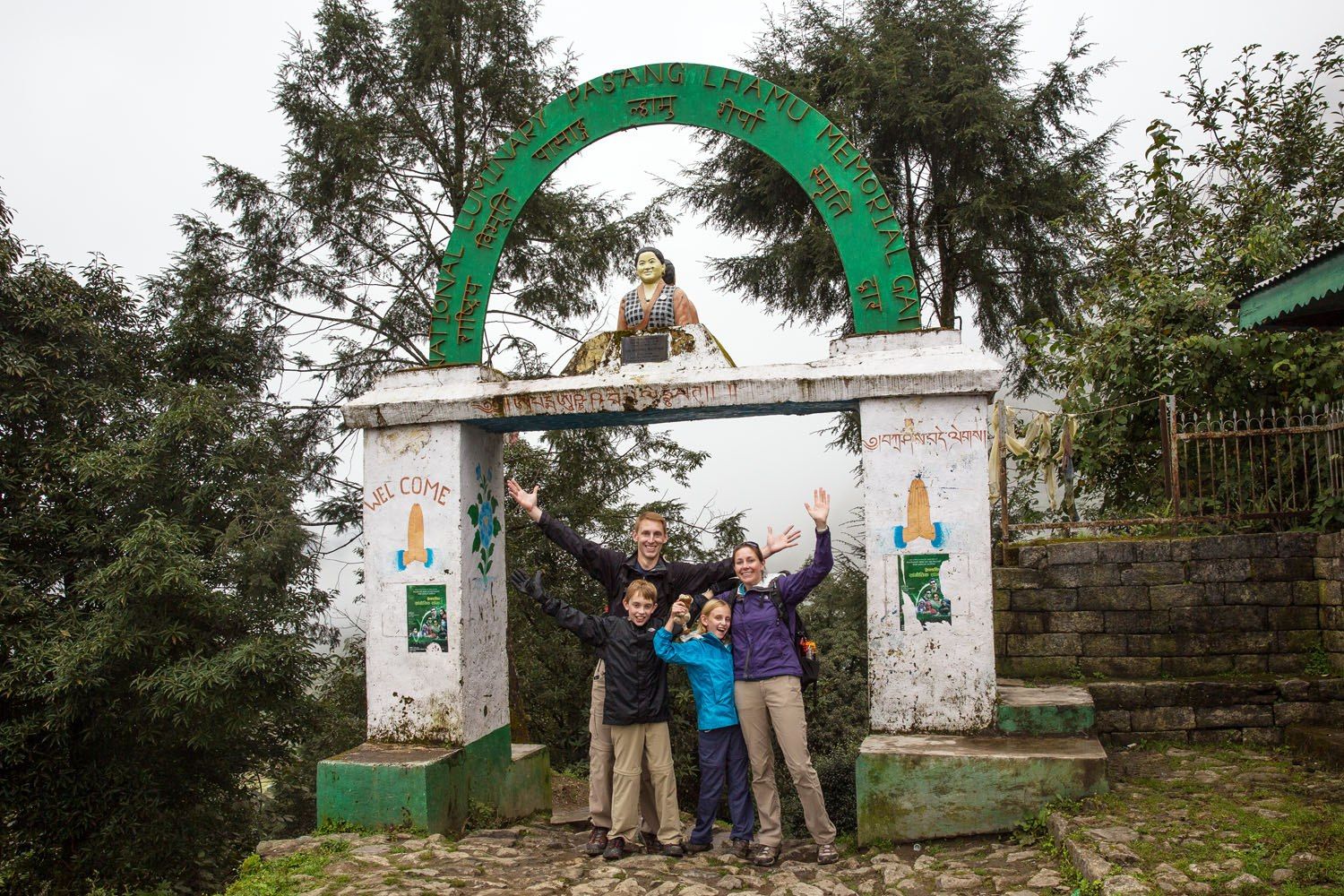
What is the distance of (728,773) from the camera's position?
19.7 ft

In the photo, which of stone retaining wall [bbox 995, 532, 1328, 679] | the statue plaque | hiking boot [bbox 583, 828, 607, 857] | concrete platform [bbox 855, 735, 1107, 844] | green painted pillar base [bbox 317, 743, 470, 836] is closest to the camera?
concrete platform [bbox 855, 735, 1107, 844]

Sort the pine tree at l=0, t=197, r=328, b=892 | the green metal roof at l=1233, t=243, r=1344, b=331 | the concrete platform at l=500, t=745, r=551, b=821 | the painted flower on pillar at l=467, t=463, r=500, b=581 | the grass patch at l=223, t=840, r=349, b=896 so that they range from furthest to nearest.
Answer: the pine tree at l=0, t=197, r=328, b=892 < the concrete platform at l=500, t=745, r=551, b=821 < the painted flower on pillar at l=467, t=463, r=500, b=581 < the grass patch at l=223, t=840, r=349, b=896 < the green metal roof at l=1233, t=243, r=1344, b=331

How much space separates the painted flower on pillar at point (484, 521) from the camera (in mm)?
7258

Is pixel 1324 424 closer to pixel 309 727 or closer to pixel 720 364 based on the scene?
pixel 720 364

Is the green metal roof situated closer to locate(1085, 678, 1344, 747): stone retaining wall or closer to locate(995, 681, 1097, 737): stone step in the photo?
locate(995, 681, 1097, 737): stone step

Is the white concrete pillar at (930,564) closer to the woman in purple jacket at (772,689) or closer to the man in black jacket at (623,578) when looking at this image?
the woman in purple jacket at (772,689)

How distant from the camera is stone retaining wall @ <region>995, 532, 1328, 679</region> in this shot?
7656 millimetres

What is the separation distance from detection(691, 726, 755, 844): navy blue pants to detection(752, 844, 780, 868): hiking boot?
197 millimetres

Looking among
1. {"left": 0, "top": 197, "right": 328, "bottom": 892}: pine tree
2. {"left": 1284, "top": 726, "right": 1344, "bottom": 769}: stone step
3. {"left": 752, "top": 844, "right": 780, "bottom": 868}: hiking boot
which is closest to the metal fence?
{"left": 1284, "top": 726, "right": 1344, "bottom": 769}: stone step

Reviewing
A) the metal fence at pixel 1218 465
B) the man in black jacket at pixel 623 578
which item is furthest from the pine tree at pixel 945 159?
the man in black jacket at pixel 623 578

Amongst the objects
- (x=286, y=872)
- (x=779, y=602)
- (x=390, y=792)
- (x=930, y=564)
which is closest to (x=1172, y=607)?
(x=930, y=564)

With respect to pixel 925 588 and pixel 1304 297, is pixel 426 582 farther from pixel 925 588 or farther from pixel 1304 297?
pixel 1304 297

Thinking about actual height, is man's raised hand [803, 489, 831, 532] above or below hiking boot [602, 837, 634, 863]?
above

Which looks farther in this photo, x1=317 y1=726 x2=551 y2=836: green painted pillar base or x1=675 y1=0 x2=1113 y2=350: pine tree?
x1=675 y1=0 x2=1113 y2=350: pine tree
